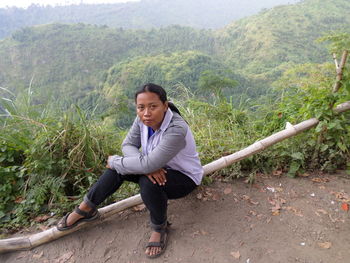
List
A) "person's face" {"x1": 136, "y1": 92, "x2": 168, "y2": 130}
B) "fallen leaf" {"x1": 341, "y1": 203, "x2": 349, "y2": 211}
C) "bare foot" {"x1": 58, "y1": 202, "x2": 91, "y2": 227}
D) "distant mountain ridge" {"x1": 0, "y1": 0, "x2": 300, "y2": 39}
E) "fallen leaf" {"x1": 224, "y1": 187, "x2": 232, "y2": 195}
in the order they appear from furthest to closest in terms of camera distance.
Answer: "distant mountain ridge" {"x1": 0, "y1": 0, "x2": 300, "y2": 39}
"fallen leaf" {"x1": 224, "y1": 187, "x2": 232, "y2": 195}
"fallen leaf" {"x1": 341, "y1": 203, "x2": 349, "y2": 211}
"bare foot" {"x1": 58, "y1": 202, "x2": 91, "y2": 227}
"person's face" {"x1": 136, "y1": 92, "x2": 168, "y2": 130}

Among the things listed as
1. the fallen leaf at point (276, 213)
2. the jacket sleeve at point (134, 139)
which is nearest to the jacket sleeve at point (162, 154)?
the jacket sleeve at point (134, 139)

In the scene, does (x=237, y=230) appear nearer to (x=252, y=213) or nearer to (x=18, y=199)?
(x=252, y=213)

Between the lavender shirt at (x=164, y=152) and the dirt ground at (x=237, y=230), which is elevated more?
the lavender shirt at (x=164, y=152)

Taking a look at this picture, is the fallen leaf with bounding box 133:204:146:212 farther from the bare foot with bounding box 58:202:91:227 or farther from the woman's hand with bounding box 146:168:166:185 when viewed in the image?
the woman's hand with bounding box 146:168:166:185

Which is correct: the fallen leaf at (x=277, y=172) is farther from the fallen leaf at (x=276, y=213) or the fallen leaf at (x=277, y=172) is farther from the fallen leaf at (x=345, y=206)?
the fallen leaf at (x=345, y=206)

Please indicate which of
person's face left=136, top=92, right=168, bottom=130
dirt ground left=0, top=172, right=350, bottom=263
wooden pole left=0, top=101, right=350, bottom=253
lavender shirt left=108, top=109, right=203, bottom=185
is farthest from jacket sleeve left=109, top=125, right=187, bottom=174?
dirt ground left=0, top=172, right=350, bottom=263

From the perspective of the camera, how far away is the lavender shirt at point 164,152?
1.73 meters

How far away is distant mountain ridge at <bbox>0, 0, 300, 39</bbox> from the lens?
121 metres

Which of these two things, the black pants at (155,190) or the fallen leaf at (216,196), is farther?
the fallen leaf at (216,196)

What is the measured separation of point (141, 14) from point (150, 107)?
163 meters

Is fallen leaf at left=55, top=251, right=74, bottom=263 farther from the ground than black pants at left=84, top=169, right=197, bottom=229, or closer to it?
closer to it

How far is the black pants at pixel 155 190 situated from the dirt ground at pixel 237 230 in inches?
11.0

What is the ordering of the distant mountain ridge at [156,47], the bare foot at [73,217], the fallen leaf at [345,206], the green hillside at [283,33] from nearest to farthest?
the bare foot at [73,217]
the fallen leaf at [345,206]
the distant mountain ridge at [156,47]
the green hillside at [283,33]

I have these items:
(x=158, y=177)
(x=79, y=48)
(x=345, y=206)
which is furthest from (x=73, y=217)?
(x=79, y=48)
